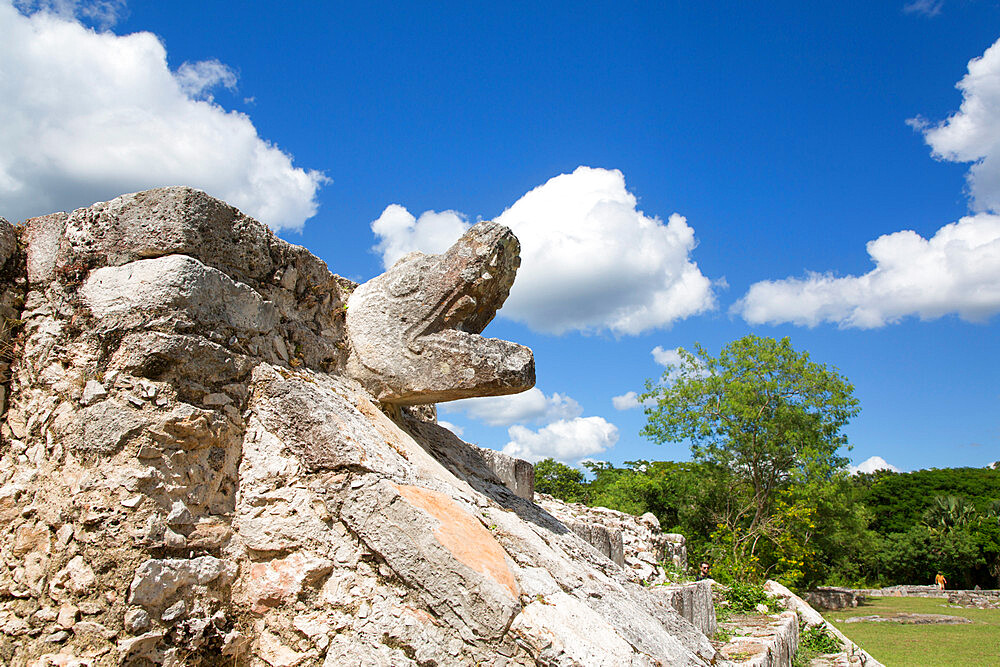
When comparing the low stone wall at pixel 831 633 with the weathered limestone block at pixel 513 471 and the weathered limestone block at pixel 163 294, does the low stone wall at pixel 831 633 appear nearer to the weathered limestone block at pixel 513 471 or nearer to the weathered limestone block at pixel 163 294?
the weathered limestone block at pixel 513 471

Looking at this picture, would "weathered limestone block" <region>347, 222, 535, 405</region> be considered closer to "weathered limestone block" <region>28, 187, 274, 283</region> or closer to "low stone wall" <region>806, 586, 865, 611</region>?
"weathered limestone block" <region>28, 187, 274, 283</region>

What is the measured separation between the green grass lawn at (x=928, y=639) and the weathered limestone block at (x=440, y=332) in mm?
10582

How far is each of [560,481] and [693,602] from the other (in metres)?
20.2

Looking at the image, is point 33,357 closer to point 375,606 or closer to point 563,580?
point 375,606

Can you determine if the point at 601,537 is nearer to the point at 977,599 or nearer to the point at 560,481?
the point at 560,481

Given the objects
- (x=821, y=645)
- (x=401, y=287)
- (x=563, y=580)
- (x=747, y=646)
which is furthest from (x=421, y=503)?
(x=821, y=645)

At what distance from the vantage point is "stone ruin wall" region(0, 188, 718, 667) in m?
2.22

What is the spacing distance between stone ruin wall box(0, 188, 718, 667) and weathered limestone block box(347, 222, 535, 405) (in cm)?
35

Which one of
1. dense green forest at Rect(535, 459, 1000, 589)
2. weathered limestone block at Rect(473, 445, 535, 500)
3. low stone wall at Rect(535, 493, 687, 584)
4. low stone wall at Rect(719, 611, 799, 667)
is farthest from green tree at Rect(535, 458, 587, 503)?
weathered limestone block at Rect(473, 445, 535, 500)

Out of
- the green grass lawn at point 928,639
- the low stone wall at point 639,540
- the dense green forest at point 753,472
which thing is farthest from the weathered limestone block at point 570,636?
the dense green forest at point 753,472

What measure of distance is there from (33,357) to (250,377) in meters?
0.83

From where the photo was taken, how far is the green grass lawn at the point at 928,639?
11547 millimetres

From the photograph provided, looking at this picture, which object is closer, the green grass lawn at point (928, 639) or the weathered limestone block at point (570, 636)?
the weathered limestone block at point (570, 636)

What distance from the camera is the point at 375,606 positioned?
2277 millimetres
